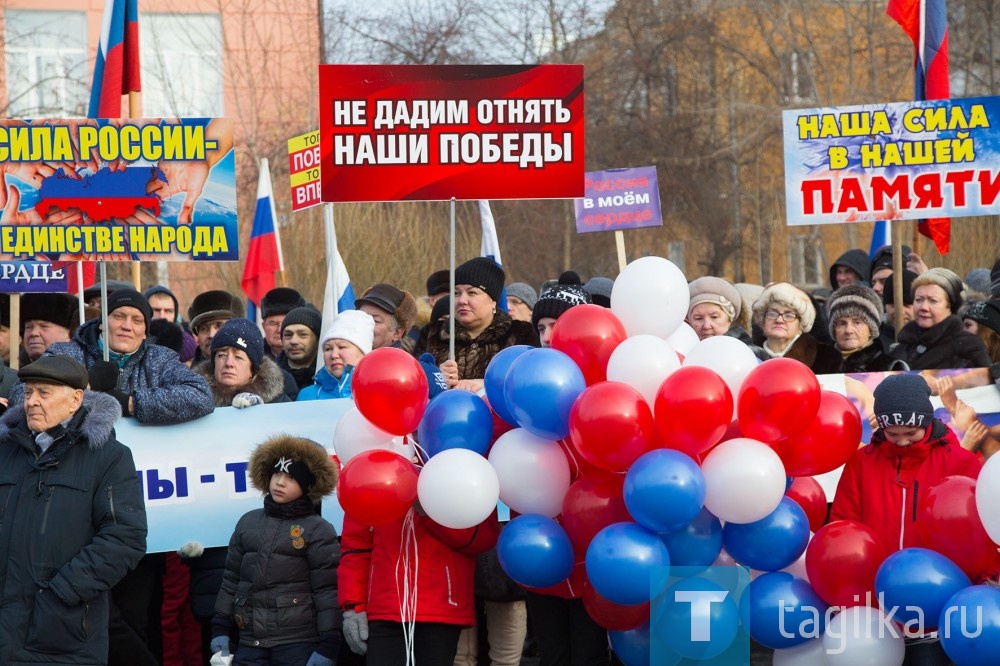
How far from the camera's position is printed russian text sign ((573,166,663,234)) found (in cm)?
1231

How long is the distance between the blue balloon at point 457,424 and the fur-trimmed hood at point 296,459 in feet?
2.64

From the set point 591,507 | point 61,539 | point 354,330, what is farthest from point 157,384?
point 591,507

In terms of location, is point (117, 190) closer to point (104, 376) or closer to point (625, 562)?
point (104, 376)

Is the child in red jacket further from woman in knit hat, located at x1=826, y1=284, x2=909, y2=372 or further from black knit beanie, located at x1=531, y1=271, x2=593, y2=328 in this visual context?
woman in knit hat, located at x1=826, y1=284, x2=909, y2=372

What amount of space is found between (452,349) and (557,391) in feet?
5.07

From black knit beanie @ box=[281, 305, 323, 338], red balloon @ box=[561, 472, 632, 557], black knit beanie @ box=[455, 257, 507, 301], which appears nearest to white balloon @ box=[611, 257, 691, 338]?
red balloon @ box=[561, 472, 632, 557]

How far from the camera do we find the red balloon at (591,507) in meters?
5.45

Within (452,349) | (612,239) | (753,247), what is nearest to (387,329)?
(452,349)

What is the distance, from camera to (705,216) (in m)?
27.3

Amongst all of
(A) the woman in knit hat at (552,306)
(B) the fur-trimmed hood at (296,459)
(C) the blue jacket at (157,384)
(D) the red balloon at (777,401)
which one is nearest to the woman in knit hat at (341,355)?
(C) the blue jacket at (157,384)

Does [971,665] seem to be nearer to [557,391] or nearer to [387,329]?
[557,391]

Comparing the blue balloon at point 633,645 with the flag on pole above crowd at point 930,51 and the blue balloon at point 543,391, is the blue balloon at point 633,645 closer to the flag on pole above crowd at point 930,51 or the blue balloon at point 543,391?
the blue balloon at point 543,391

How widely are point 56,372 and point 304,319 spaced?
271 cm

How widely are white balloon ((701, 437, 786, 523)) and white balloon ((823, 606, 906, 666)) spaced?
52 centimetres
